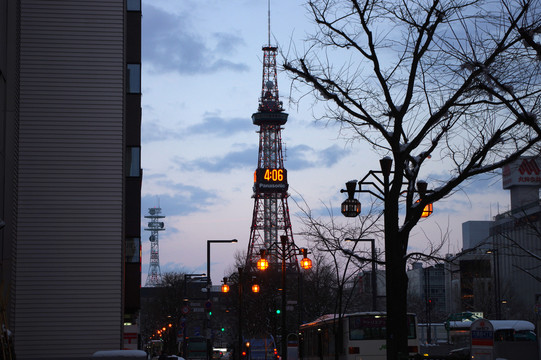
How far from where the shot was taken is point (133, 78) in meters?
35.0

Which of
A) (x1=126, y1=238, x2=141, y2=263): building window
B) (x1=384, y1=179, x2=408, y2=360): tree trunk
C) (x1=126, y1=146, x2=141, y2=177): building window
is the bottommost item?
(x1=384, y1=179, x2=408, y2=360): tree trunk

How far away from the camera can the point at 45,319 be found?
27.7 meters

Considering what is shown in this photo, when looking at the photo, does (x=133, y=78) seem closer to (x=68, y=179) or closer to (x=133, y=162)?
(x=133, y=162)

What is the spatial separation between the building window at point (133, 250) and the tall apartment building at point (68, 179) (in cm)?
542

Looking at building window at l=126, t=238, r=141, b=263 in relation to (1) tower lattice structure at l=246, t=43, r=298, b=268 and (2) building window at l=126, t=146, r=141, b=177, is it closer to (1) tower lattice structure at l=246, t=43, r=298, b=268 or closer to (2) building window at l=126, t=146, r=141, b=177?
(2) building window at l=126, t=146, r=141, b=177

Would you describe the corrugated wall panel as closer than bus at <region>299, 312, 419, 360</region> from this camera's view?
Yes

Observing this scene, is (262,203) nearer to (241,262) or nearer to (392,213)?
(241,262)

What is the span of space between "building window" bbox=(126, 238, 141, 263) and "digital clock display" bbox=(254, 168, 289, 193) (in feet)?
390

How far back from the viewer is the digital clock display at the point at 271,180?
154 metres

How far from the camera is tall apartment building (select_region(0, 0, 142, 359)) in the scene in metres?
27.7

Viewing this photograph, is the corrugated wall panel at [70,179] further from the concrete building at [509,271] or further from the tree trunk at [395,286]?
the concrete building at [509,271]

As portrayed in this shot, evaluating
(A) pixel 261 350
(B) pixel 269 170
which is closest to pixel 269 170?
(B) pixel 269 170

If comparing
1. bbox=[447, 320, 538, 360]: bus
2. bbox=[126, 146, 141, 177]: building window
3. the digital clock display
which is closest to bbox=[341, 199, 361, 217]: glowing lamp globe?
bbox=[447, 320, 538, 360]: bus

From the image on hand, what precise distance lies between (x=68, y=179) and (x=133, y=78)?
25.7 feet
